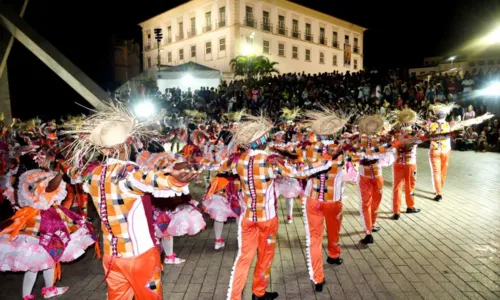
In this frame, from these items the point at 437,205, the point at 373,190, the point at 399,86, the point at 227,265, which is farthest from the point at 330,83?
the point at 227,265

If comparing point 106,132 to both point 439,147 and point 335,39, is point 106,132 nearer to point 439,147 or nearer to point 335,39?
point 439,147

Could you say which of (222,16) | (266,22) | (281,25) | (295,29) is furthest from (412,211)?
(295,29)

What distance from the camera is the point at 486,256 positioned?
5105 mm

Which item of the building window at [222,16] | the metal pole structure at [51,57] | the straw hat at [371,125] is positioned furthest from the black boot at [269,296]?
the building window at [222,16]

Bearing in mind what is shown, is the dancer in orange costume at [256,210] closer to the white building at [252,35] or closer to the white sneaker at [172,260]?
the white sneaker at [172,260]

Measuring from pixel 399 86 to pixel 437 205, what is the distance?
10.8 metres

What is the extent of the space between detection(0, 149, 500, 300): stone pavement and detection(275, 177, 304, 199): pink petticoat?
0.61 meters

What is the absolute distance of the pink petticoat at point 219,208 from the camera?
18.2 ft

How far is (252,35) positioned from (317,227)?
38596 mm

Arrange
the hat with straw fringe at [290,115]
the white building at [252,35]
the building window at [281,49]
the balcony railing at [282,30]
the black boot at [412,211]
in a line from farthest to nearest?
the building window at [281,49] < the balcony railing at [282,30] < the white building at [252,35] < the hat with straw fringe at [290,115] < the black boot at [412,211]

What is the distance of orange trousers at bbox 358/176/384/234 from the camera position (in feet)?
18.6

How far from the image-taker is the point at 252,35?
40031 mm

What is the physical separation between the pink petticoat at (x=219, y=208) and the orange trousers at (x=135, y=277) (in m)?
2.62

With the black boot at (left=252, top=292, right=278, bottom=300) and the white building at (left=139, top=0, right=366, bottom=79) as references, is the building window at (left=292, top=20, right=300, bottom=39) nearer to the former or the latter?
the white building at (left=139, top=0, right=366, bottom=79)
